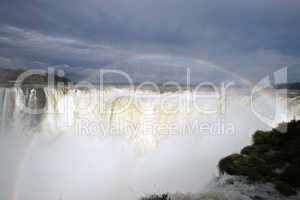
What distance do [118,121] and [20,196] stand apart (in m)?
8.75

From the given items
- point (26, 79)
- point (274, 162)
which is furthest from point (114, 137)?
point (26, 79)

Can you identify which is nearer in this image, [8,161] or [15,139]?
[8,161]

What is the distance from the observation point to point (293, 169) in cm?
730

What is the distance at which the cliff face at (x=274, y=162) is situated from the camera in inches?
277

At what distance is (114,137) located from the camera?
20.7m

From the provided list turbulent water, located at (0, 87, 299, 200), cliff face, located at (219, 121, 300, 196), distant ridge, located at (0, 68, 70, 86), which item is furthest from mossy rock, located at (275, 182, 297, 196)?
distant ridge, located at (0, 68, 70, 86)

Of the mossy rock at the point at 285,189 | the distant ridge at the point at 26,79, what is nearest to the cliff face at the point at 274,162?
the mossy rock at the point at 285,189

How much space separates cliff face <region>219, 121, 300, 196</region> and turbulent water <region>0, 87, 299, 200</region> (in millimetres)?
2855

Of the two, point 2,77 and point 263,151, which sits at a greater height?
point 2,77

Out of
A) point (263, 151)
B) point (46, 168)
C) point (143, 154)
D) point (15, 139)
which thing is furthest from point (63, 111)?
point (263, 151)

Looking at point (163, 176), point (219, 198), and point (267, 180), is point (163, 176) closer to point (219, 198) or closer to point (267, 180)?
point (267, 180)

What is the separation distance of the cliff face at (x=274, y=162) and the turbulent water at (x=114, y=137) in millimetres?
2855

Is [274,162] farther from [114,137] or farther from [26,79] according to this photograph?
[26,79]

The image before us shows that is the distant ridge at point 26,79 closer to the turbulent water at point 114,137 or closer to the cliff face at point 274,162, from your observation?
the turbulent water at point 114,137
